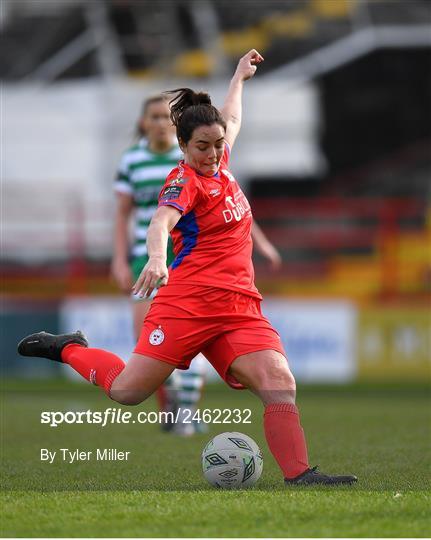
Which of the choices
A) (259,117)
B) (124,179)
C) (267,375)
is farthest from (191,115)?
(259,117)

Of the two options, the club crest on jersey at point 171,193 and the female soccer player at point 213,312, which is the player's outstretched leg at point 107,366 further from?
the club crest on jersey at point 171,193

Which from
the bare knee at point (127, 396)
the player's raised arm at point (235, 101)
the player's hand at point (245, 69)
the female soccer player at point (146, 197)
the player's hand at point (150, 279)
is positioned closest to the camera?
the player's hand at point (150, 279)

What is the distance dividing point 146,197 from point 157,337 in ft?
9.08

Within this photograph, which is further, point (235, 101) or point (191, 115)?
point (235, 101)

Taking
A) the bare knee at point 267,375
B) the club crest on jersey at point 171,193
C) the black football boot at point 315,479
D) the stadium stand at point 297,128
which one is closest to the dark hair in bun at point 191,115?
the club crest on jersey at point 171,193

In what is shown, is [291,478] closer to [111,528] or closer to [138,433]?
[111,528]

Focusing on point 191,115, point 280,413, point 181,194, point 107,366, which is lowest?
point 280,413

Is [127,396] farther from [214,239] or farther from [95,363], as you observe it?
[214,239]

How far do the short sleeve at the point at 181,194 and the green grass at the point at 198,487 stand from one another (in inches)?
49.7

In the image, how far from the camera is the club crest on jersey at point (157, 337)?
5594 mm

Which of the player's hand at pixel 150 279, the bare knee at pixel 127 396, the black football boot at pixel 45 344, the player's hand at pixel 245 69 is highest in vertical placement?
the player's hand at pixel 245 69

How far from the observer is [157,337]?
5.60m

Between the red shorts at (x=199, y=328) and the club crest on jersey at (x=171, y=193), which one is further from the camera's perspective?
the red shorts at (x=199, y=328)

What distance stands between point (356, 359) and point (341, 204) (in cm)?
369
